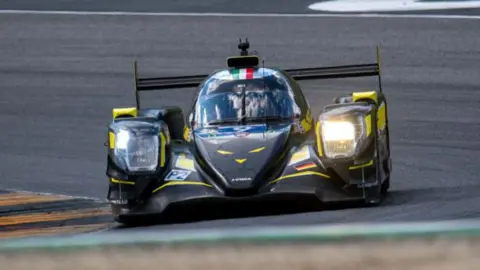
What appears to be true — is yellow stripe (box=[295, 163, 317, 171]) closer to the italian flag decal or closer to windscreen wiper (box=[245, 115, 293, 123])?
windscreen wiper (box=[245, 115, 293, 123])

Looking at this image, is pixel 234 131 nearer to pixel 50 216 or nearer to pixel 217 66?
pixel 50 216

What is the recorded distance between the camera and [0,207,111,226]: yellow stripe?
12.7 metres

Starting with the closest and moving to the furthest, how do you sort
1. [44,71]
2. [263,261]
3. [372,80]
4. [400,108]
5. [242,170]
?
[263,261] < [242,170] < [400,108] < [372,80] < [44,71]

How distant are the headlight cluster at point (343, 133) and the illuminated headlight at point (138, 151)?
135cm

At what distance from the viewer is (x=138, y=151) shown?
39.8ft

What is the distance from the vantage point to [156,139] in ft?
40.0

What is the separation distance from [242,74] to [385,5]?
11.5 meters

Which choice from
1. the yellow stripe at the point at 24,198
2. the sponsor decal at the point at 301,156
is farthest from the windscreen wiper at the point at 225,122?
the yellow stripe at the point at 24,198

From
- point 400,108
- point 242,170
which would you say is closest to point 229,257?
point 242,170

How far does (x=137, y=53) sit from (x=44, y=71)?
147 cm

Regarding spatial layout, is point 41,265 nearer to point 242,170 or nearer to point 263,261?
point 263,261

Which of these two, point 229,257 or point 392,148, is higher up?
point 229,257

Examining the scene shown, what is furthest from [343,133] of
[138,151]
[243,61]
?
[243,61]

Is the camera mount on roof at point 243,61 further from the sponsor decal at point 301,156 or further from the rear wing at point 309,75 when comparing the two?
the sponsor decal at point 301,156
